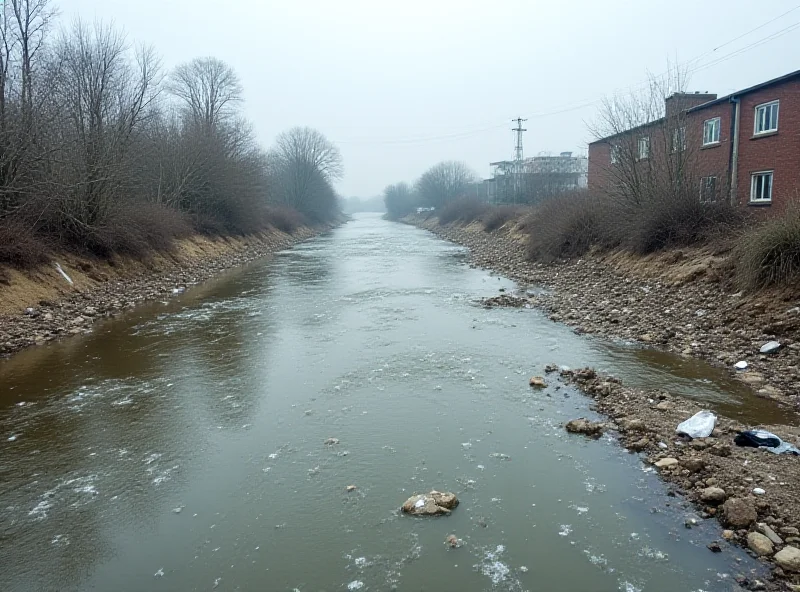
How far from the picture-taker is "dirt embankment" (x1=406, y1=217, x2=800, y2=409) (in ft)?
31.3

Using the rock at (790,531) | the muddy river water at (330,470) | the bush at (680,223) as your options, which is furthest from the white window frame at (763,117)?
the rock at (790,531)

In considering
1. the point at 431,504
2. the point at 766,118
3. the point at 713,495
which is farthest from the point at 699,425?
the point at 766,118

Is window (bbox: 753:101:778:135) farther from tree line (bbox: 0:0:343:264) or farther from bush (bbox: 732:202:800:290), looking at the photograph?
tree line (bbox: 0:0:343:264)

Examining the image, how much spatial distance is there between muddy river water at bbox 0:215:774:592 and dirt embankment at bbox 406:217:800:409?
73 centimetres

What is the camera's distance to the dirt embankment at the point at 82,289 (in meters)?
13.2

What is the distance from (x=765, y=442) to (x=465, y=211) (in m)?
58.0

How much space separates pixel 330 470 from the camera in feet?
21.5

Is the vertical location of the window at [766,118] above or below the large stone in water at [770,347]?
above

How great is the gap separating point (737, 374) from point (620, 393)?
7.73ft

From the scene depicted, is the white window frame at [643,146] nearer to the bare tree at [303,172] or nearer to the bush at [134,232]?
the bush at [134,232]

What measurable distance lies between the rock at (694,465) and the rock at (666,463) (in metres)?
0.10

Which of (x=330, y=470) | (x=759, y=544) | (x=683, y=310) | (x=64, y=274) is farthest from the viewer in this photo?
(x=64, y=274)

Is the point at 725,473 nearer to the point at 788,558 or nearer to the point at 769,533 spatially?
the point at 769,533

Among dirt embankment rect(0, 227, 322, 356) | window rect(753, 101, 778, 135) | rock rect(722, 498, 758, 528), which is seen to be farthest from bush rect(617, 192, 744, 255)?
dirt embankment rect(0, 227, 322, 356)
